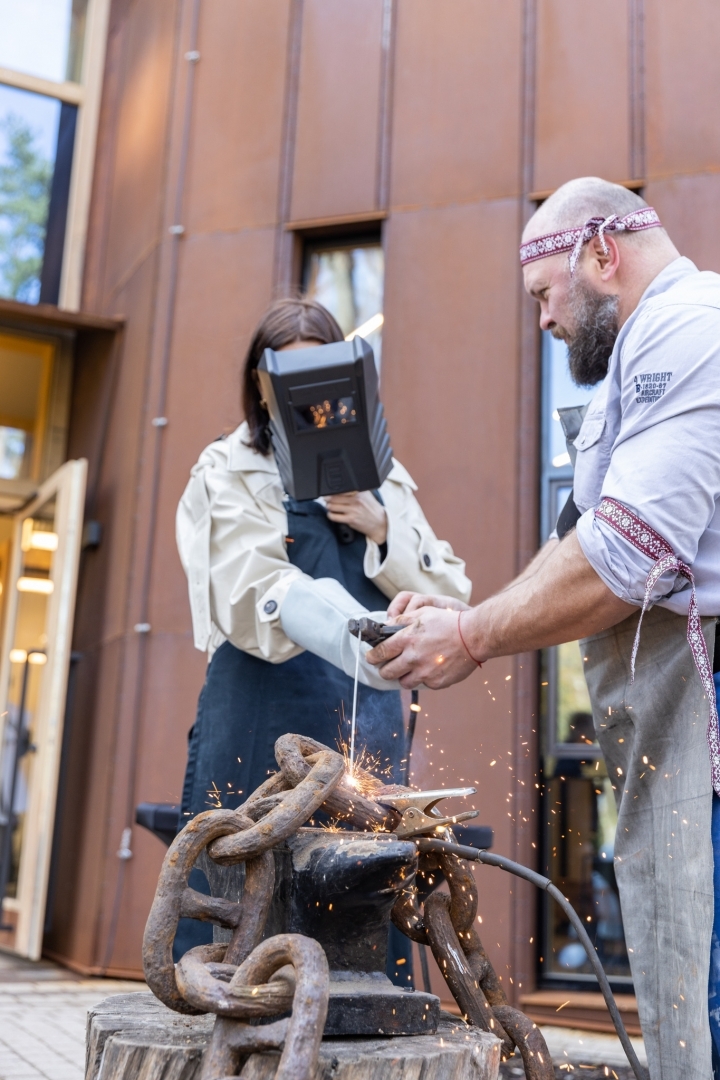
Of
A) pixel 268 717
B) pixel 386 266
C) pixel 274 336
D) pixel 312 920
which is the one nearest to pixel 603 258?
pixel 274 336

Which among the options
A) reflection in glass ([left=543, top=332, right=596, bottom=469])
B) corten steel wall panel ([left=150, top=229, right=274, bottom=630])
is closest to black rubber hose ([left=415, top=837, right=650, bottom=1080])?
reflection in glass ([left=543, top=332, right=596, bottom=469])

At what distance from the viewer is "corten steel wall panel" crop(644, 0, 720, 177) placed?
5.21 metres

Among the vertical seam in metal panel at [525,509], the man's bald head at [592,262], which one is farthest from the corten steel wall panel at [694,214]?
the man's bald head at [592,262]

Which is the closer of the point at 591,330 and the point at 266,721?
the point at 591,330

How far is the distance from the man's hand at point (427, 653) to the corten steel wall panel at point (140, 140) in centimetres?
487

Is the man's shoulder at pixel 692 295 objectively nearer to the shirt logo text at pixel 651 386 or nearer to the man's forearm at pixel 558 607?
the shirt logo text at pixel 651 386

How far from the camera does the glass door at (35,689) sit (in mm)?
6047

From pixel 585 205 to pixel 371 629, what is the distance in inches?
35.7

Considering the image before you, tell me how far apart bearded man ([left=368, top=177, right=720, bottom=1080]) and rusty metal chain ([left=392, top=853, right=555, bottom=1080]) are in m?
0.25

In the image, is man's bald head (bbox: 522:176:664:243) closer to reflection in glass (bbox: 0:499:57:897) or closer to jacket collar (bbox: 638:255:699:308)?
jacket collar (bbox: 638:255:699:308)

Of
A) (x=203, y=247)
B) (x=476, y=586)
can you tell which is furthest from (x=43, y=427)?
(x=476, y=586)

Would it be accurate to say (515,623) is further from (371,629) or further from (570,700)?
(570,700)

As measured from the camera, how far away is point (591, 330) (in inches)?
82.7

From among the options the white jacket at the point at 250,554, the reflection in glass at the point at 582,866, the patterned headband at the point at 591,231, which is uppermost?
the patterned headband at the point at 591,231
